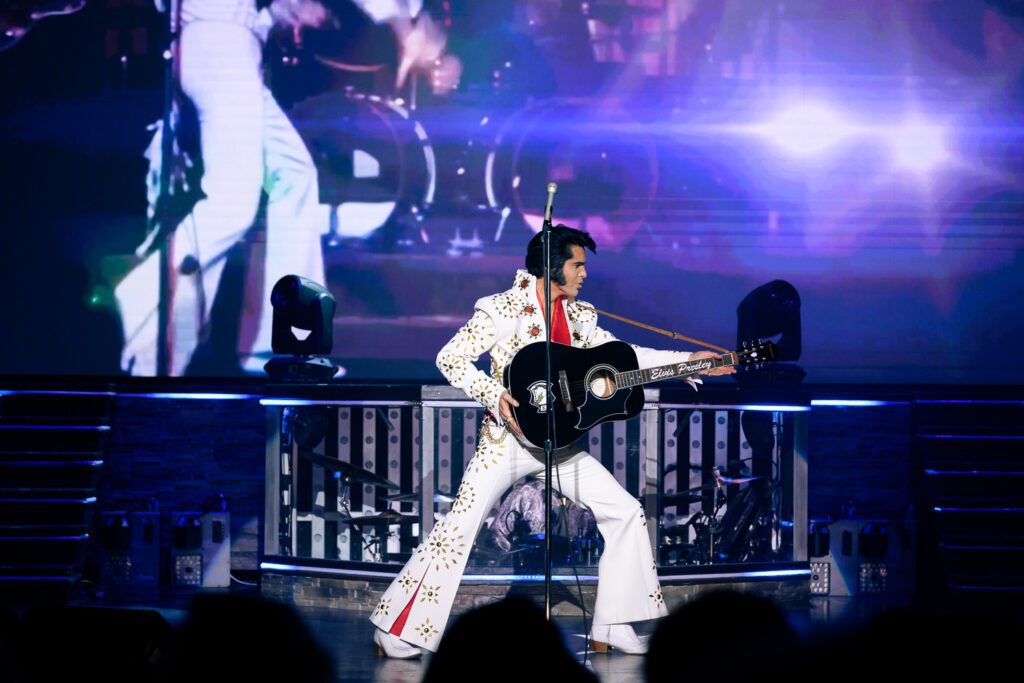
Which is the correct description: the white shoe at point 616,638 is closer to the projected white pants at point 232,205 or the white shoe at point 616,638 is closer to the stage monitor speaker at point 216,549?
the stage monitor speaker at point 216,549

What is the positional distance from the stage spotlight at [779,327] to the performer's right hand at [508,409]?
8.63 feet

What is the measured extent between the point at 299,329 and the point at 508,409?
280cm

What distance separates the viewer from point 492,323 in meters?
6.19

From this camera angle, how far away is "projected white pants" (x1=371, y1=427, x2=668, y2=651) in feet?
19.5

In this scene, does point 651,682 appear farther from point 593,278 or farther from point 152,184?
point 152,184

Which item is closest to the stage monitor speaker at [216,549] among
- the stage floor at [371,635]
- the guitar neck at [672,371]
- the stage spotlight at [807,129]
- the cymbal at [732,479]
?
the stage floor at [371,635]

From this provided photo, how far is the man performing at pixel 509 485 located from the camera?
19.6 ft

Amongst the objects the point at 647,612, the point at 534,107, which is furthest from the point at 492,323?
the point at 534,107

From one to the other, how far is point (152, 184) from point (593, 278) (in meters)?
3.18

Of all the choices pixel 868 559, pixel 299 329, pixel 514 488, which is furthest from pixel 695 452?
pixel 299 329

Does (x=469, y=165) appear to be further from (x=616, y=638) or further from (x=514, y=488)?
(x=616, y=638)

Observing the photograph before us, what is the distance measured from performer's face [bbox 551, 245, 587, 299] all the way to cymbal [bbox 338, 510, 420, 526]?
6.90 ft

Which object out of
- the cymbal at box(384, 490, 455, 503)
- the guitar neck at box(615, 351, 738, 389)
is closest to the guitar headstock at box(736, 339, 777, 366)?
the guitar neck at box(615, 351, 738, 389)

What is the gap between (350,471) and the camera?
7809mm
